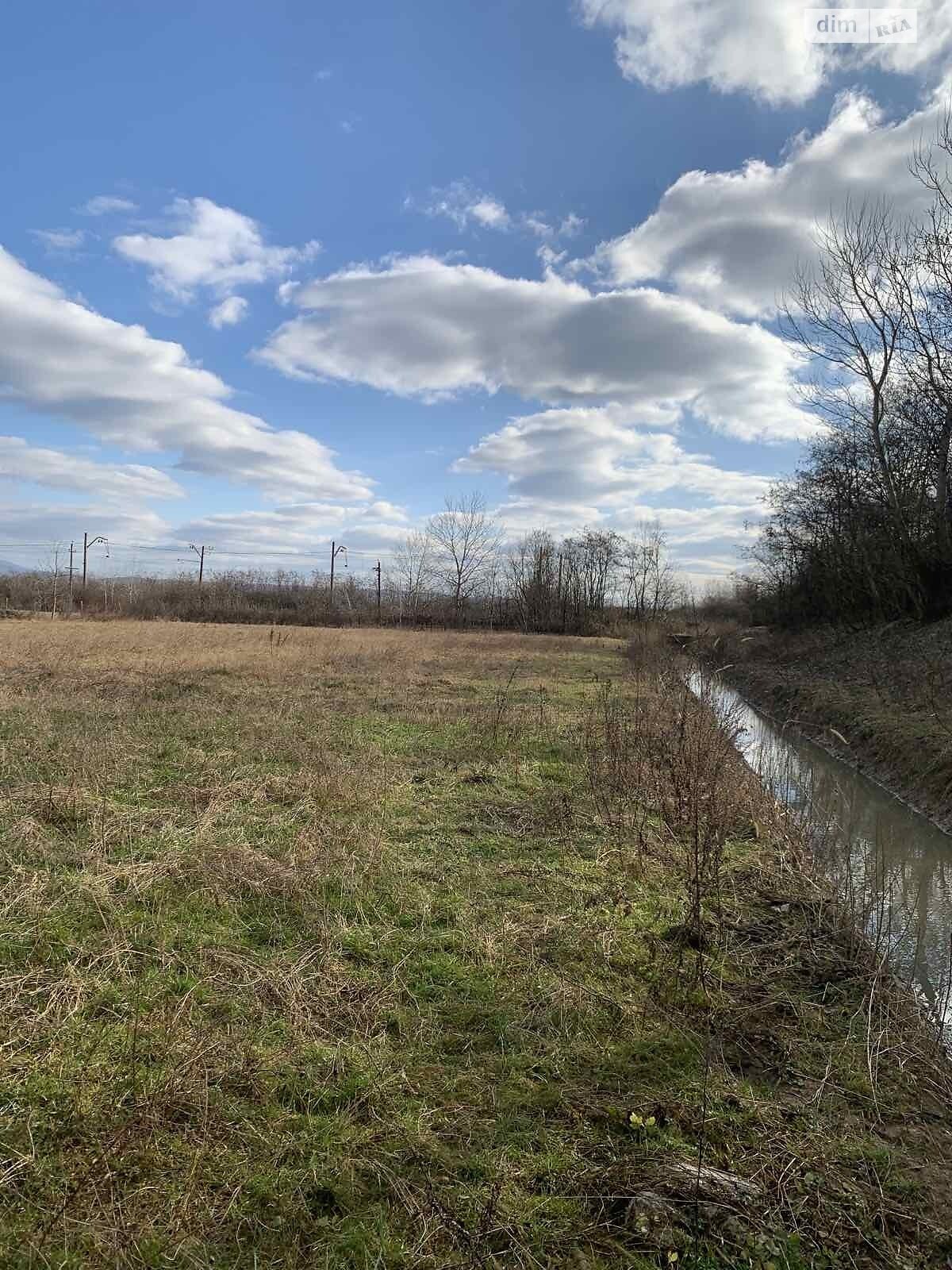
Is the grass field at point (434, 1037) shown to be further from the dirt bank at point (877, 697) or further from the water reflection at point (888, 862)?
the dirt bank at point (877, 697)

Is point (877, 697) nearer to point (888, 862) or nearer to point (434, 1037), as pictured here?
point (888, 862)

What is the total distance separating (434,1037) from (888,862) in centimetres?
621

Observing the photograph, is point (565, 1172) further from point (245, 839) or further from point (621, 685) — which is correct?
point (621, 685)

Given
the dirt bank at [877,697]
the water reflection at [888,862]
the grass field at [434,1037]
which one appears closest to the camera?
the grass field at [434,1037]

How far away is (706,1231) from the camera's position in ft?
7.95

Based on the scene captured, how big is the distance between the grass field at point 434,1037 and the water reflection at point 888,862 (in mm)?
471

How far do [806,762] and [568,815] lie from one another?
831cm

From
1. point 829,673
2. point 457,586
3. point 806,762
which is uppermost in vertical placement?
point 457,586

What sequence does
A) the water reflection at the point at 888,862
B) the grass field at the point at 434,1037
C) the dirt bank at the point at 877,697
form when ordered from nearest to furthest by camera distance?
1. the grass field at the point at 434,1037
2. the water reflection at the point at 888,862
3. the dirt bank at the point at 877,697

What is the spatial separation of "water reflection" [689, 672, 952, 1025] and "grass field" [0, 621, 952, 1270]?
18.6 inches

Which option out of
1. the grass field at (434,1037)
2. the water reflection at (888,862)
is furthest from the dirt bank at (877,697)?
the grass field at (434,1037)

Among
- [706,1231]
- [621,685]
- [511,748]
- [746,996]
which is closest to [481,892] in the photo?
[746,996]

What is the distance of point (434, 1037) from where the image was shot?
11.4ft

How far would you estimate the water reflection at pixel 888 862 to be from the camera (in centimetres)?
513
